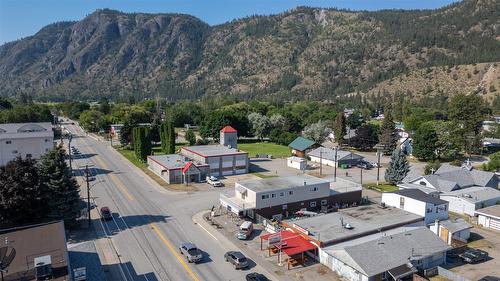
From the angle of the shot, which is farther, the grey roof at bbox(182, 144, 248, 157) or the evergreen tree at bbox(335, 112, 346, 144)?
the evergreen tree at bbox(335, 112, 346, 144)

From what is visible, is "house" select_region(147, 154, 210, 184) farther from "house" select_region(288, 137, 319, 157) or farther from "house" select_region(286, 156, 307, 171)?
"house" select_region(288, 137, 319, 157)

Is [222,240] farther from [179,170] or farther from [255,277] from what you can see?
[179,170]

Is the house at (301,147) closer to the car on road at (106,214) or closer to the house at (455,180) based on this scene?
the house at (455,180)

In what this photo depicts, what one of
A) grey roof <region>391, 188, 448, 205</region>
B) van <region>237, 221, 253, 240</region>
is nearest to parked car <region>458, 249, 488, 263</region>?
grey roof <region>391, 188, 448, 205</region>

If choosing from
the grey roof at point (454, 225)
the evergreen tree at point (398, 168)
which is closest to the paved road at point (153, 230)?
the grey roof at point (454, 225)

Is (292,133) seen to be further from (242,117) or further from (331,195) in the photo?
(331,195)

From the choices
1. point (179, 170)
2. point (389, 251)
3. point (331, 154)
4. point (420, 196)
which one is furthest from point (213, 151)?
point (389, 251)
